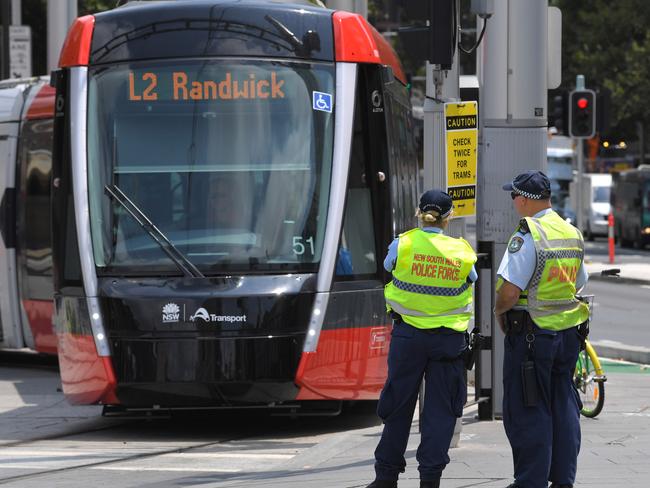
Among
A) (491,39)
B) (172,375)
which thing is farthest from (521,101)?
(172,375)

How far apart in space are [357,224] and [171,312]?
60.4 inches

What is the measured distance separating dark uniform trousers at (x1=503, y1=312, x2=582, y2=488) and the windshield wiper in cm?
356

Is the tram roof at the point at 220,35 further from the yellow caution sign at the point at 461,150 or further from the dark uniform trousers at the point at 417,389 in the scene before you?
the dark uniform trousers at the point at 417,389

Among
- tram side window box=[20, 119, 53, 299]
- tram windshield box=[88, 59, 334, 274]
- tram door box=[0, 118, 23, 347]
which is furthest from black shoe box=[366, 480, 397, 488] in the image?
tram door box=[0, 118, 23, 347]

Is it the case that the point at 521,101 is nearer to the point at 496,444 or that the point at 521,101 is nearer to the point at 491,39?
the point at 491,39

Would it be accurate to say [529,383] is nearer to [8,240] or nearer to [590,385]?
[590,385]

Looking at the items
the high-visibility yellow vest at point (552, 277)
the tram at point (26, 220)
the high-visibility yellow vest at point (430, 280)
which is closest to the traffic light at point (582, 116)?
the tram at point (26, 220)

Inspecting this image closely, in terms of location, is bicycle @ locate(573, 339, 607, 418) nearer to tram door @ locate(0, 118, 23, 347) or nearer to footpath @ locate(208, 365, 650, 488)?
footpath @ locate(208, 365, 650, 488)

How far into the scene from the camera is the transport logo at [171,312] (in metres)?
11.2

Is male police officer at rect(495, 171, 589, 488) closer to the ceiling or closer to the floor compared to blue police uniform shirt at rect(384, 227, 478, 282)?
closer to the floor

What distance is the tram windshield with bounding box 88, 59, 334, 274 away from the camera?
11.5 metres

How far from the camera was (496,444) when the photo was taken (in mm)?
10664

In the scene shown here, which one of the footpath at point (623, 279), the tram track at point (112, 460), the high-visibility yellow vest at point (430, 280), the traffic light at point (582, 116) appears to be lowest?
the footpath at point (623, 279)

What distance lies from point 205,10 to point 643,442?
14.5 ft
